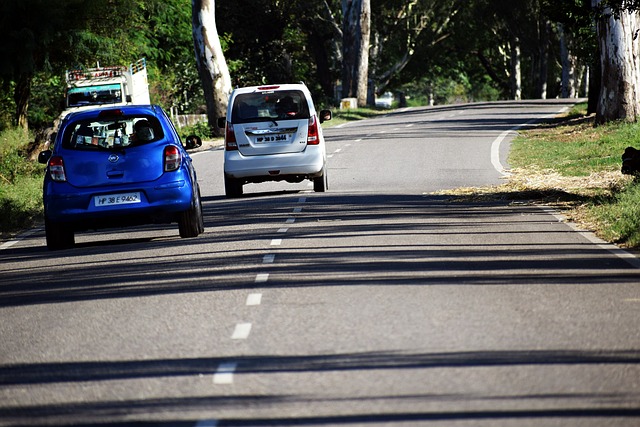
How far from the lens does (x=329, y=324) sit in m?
8.82

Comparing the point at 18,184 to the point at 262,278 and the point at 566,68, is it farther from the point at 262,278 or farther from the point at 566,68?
the point at 566,68

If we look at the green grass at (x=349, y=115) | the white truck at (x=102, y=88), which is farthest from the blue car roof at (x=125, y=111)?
the green grass at (x=349, y=115)

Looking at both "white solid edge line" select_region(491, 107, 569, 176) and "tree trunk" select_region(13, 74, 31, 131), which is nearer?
"white solid edge line" select_region(491, 107, 569, 176)

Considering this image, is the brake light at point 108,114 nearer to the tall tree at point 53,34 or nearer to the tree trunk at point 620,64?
the tall tree at point 53,34

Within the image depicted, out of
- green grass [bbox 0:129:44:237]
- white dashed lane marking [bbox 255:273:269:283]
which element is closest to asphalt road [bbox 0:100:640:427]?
white dashed lane marking [bbox 255:273:269:283]

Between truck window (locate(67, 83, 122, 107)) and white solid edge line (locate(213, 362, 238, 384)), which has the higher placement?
white solid edge line (locate(213, 362, 238, 384))

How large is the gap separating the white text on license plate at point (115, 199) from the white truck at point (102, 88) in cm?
2791

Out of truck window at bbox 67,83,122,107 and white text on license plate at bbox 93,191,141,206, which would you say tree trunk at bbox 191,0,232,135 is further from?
white text on license plate at bbox 93,191,141,206

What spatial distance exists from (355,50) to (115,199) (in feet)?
168

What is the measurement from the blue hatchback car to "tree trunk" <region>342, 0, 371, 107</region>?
49013mm

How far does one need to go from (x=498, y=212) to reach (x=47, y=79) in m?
30.8

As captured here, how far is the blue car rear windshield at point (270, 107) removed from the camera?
66.1 ft

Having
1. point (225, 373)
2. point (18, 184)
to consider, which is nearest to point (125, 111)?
point (225, 373)

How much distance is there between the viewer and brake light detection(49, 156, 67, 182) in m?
14.4
